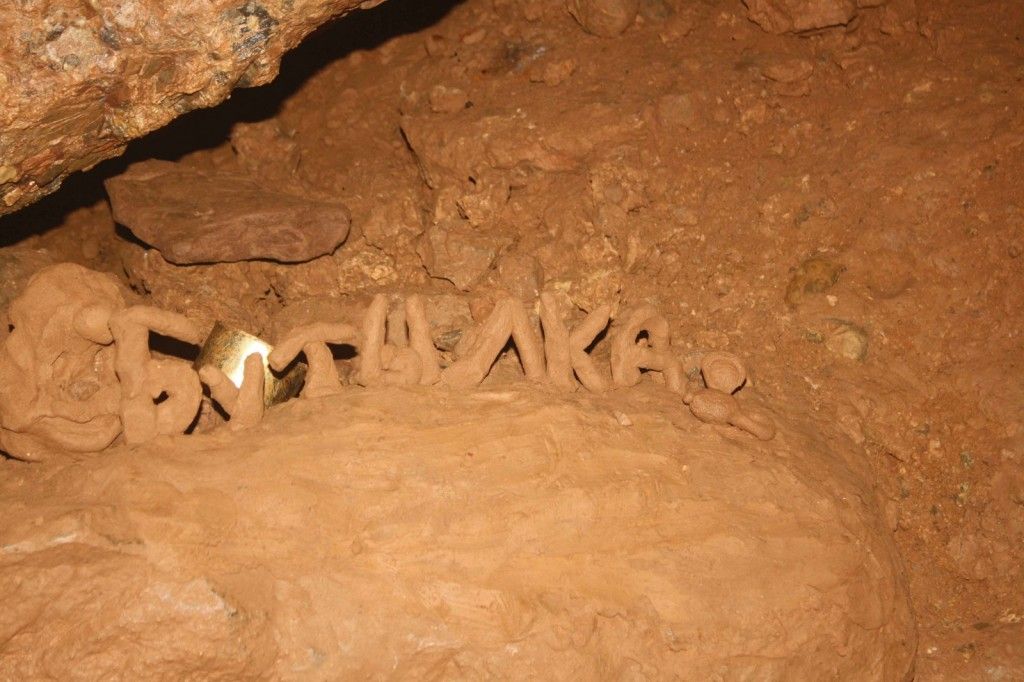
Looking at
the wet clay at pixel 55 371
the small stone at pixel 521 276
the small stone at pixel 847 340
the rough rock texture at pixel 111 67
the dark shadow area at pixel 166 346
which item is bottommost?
the small stone at pixel 847 340

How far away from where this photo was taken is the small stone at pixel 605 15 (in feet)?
12.6

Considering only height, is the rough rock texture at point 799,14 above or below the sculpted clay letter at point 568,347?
above

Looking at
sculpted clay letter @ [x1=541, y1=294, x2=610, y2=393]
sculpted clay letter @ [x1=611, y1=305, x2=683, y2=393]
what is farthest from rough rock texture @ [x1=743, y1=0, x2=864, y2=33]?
sculpted clay letter @ [x1=541, y1=294, x2=610, y2=393]

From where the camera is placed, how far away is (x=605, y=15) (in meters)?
3.84

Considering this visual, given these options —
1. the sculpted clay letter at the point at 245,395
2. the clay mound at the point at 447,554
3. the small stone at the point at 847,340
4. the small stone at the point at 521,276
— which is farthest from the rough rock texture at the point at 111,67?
the small stone at the point at 847,340

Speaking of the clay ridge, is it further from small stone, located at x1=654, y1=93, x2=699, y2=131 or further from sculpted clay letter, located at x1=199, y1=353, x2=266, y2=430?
small stone, located at x1=654, y1=93, x2=699, y2=131

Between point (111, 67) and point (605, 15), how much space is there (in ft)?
6.97

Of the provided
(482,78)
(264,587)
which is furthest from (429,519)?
(482,78)

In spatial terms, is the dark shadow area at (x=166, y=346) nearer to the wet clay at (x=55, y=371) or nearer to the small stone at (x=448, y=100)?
the wet clay at (x=55, y=371)

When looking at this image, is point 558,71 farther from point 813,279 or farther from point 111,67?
point 111,67

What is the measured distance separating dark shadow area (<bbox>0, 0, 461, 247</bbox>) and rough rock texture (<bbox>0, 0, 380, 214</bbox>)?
2.12ft

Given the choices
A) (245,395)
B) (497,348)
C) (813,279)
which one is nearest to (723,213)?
(813,279)

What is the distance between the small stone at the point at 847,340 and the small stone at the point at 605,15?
164cm

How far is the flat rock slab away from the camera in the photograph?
347 cm
